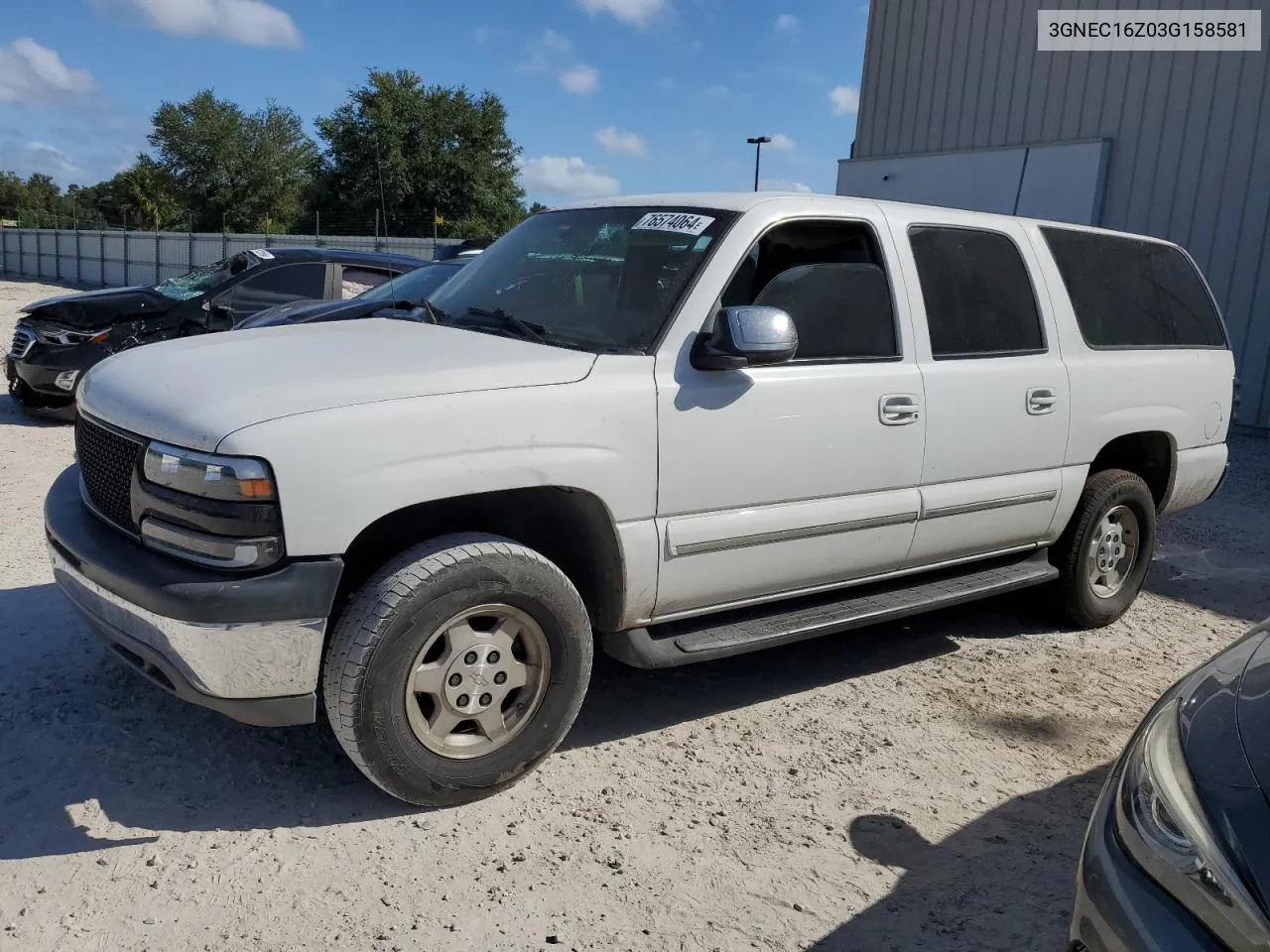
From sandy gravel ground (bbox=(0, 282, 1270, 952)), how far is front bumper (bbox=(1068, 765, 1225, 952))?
2.37 feet

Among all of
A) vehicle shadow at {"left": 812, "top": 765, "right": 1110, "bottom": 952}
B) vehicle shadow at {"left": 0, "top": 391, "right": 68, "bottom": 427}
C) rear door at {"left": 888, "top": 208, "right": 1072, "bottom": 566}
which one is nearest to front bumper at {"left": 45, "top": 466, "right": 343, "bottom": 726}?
vehicle shadow at {"left": 812, "top": 765, "right": 1110, "bottom": 952}

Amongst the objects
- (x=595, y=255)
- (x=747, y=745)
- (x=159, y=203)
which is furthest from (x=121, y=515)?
(x=159, y=203)

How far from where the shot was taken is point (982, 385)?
4336mm

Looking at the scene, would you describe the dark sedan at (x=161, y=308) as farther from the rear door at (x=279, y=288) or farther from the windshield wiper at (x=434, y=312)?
the windshield wiper at (x=434, y=312)

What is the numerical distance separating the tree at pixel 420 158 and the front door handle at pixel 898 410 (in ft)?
125

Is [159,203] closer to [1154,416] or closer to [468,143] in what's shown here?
[468,143]

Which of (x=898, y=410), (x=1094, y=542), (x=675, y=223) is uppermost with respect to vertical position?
(x=675, y=223)

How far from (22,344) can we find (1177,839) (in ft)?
30.6

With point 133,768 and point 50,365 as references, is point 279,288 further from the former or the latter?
point 133,768

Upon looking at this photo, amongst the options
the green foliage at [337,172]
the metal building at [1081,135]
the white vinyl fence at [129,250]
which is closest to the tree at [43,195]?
the green foliage at [337,172]

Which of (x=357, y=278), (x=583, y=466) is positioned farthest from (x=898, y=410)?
(x=357, y=278)

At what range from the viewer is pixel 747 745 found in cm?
385

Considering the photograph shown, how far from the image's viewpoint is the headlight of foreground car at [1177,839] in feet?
5.96

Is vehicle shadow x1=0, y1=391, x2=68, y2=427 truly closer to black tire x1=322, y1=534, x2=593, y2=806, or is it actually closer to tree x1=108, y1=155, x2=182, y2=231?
black tire x1=322, y1=534, x2=593, y2=806
